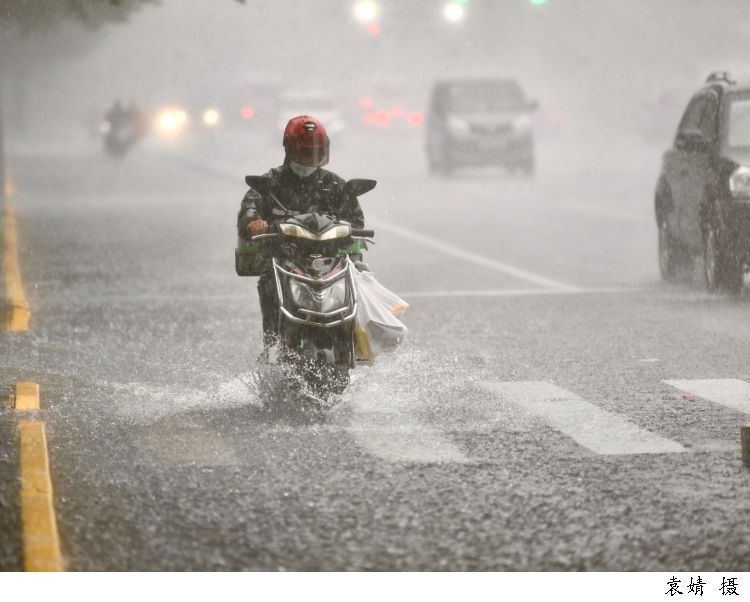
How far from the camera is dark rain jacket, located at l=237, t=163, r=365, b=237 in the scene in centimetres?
896

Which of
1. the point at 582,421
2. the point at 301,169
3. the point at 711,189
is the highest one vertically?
the point at 301,169

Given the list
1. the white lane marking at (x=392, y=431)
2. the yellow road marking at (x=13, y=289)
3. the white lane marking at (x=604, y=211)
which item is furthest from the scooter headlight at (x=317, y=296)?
the white lane marking at (x=604, y=211)

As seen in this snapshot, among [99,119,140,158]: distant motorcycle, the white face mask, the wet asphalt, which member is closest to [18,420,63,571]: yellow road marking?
the wet asphalt

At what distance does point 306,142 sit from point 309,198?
0.35 m

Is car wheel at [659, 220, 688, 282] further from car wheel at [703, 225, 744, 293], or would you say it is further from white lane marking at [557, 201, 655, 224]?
white lane marking at [557, 201, 655, 224]

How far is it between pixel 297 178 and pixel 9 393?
2.00 meters

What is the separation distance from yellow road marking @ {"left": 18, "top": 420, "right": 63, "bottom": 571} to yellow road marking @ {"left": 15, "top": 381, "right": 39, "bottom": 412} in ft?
1.87

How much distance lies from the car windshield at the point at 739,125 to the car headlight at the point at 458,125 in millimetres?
19738

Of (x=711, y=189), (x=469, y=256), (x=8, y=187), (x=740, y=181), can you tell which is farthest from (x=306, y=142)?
(x=8, y=187)

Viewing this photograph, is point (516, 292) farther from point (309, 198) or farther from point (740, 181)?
point (309, 198)

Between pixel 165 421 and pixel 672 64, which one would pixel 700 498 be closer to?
pixel 165 421

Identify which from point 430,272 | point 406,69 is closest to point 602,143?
point 430,272

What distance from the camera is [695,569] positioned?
223 inches

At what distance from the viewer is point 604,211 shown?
26.2 meters
